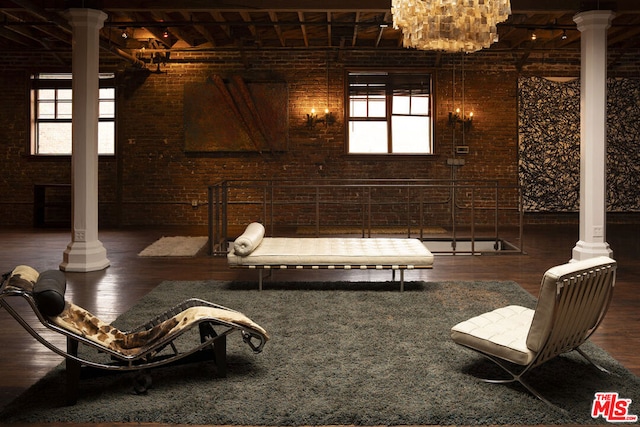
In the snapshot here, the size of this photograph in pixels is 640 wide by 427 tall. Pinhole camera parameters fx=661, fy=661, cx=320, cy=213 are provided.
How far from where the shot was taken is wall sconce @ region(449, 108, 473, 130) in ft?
40.3

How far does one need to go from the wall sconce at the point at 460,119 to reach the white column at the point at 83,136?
6984 mm

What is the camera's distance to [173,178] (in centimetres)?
1253

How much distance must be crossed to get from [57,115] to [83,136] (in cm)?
602

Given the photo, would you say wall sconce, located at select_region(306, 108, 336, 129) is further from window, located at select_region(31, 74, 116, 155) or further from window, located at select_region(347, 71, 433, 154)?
window, located at select_region(31, 74, 116, 155)

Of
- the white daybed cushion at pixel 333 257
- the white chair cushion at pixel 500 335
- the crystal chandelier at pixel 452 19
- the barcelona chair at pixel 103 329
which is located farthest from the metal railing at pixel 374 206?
the barcelona chair at pixel 103 329

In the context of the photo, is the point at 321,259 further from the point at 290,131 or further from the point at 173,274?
the point at 290,131

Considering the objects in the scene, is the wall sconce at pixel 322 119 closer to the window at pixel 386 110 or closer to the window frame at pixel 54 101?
the window at pixel 386 110

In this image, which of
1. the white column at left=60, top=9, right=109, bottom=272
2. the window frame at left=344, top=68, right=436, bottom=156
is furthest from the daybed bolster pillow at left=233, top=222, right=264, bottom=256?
the window frame at left=344, top=68, right=436, bottom=156

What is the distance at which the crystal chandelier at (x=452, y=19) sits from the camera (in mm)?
3871

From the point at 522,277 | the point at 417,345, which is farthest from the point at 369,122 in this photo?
the point at 417,345

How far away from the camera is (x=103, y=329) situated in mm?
3738

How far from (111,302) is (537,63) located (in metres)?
9.67

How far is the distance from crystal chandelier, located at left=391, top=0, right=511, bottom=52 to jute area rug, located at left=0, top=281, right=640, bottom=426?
76.4 inches

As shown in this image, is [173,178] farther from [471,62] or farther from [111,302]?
[111,302]
